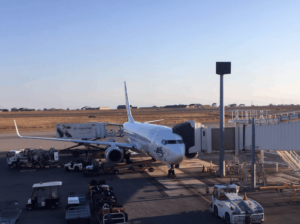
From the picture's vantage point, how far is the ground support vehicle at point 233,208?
15234 mm

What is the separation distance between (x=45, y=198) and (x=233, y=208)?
38.8 feet

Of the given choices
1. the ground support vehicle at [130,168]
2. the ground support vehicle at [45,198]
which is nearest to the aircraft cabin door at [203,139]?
the ground support vehicle at [130,168]

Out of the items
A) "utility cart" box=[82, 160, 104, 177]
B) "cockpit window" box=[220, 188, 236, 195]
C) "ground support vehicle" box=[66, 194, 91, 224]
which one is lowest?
"utility cart" box=[82, 160, 104, 177]

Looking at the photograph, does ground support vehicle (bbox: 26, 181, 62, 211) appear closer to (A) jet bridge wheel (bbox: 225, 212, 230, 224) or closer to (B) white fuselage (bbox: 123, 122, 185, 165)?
→ (B) white fuselage (bbox: 123, 122, 185, 165)

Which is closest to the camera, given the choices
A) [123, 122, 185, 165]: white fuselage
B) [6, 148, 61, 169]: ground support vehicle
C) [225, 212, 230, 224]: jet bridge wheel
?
[225, 212, 230, 224]: jet bridge wheel

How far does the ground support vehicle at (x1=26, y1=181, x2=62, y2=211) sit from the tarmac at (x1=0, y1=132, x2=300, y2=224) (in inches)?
14.6

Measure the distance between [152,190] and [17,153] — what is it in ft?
65.0

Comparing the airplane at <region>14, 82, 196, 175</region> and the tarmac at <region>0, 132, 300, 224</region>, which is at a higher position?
the airplane at <region>14, 82, 196, 175</region>

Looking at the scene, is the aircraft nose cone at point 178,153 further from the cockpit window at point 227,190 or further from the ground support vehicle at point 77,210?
the ground support vehicle at point 77,210

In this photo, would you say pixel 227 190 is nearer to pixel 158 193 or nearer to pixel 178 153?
pixel 158 193

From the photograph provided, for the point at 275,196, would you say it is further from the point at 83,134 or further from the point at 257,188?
the point at 83,134

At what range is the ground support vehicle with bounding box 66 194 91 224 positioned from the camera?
630 inches

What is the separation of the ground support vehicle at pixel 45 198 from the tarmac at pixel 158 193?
1.21 ft

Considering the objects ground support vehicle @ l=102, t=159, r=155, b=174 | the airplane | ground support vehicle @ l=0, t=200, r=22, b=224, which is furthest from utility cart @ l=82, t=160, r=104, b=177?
ground support vehicle @ l=0, t=200, r=22, b=224
